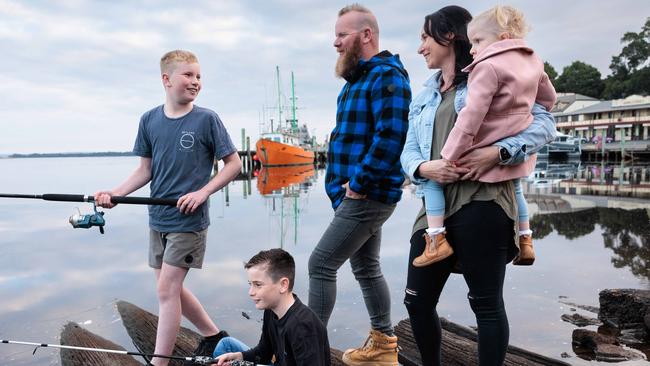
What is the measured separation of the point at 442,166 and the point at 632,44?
10800 centimetres

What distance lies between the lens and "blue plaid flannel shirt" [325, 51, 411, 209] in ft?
10.7

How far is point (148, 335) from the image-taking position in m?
4.66

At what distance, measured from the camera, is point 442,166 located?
8.73 ft

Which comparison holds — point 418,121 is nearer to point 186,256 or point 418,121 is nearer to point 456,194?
point 456,194

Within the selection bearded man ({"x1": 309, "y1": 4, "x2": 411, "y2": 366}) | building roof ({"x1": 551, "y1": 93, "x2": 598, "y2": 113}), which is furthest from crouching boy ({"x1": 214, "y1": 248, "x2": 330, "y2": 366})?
building roof ({"x1": 551, "y1": 93, "x2": 598, "y2": 113})

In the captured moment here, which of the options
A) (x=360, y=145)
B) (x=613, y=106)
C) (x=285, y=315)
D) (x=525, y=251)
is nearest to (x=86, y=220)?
(x=285, y=315)

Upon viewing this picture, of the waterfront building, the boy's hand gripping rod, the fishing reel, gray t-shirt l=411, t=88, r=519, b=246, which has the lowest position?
the fishing reel

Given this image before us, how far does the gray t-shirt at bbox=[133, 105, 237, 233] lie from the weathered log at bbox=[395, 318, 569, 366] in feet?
6.07

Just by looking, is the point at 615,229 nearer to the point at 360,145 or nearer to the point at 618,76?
the point at 360,145

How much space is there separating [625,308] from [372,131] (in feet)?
14.0

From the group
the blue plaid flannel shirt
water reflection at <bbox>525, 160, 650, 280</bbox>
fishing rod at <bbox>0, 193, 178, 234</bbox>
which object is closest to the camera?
the blue plaid flannel shirt

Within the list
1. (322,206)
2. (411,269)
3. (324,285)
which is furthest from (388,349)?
(322,206)

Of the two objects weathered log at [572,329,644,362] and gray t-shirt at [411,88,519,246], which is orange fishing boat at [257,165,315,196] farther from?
gray t-shirt at [411,88,519,246]

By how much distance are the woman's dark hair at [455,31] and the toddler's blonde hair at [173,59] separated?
167cm
